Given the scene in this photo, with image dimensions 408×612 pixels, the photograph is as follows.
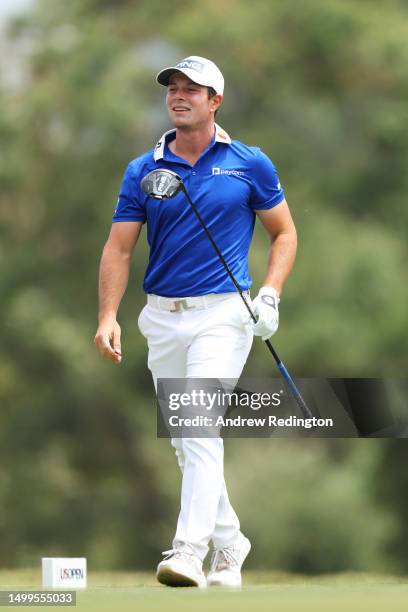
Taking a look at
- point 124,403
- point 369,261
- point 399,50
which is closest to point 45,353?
point 124,403

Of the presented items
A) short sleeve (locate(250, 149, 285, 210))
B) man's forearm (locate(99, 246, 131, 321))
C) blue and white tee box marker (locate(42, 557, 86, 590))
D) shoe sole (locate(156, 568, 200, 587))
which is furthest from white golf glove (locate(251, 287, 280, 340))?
blue and white tee box marker (locate(42, 557, 86, 590))

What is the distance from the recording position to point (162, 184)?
7.11 m

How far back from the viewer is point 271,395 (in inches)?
302

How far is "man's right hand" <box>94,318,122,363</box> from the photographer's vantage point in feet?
24.1

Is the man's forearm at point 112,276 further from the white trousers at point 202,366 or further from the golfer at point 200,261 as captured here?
the white trousers at point 202,366

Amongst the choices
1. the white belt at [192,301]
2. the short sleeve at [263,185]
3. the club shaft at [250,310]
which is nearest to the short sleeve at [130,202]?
the club shaft at [250,310]

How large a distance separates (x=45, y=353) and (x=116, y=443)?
2.13m

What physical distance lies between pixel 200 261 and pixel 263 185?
0.46m

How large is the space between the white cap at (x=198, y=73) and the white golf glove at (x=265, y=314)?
38.2 inches

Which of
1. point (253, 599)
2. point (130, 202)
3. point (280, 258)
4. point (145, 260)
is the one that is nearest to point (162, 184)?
point (130, 202)

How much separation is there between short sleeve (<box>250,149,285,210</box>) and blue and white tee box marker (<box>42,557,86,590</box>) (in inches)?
70.6

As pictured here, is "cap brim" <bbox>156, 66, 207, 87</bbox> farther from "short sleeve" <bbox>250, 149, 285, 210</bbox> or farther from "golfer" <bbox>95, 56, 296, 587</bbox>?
"short sleeve" <bbox>250, 149, 285, 210</bbox>

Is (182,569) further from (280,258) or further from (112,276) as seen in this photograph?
(280,258)

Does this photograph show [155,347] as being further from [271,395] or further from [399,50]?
[399,50]
